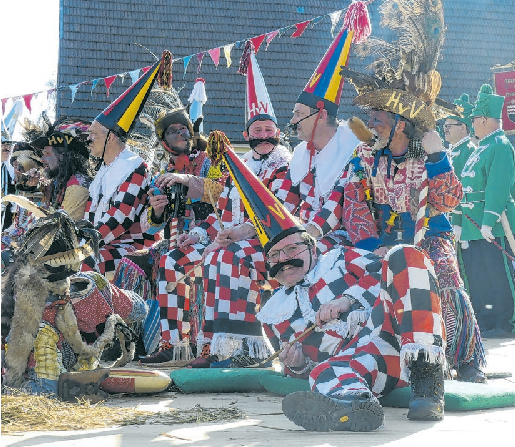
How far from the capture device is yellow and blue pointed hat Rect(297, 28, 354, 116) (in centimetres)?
513

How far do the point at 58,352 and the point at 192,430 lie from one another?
960 mm

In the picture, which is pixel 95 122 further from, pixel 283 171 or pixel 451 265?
pixel 451 265

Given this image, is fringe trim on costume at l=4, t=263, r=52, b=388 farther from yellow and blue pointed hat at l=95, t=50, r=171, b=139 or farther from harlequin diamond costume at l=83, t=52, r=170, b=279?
yellow and blue pointed hat at l=95, t=50, r=171, b=139

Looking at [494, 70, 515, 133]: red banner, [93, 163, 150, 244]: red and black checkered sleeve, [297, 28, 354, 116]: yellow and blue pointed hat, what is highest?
[494, 70, 515, 133]: red banner

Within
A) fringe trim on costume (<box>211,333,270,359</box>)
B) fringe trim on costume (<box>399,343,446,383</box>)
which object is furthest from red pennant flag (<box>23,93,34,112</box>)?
fringe trim on costume (<box>399,343,446,383</box>)

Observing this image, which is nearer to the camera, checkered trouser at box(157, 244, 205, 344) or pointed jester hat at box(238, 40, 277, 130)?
checkered trouser at box(157, 244, 205, 344)

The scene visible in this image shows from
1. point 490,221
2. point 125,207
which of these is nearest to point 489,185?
point 490,221

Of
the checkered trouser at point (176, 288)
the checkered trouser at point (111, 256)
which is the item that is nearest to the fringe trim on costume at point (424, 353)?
the checkered trouser at point (176, 288)

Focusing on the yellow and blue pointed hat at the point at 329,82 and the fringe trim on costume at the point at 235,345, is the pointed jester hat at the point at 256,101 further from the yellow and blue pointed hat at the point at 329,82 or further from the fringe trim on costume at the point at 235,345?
the fringe trim on costume at the point at 235,345

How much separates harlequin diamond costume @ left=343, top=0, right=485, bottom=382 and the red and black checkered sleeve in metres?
2.20

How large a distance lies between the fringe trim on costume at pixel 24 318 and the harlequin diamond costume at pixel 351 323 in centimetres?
99

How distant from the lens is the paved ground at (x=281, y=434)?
2520 millimetres

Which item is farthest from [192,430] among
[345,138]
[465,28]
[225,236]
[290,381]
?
[465,28]

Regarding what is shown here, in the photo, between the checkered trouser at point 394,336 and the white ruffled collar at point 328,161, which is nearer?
the checkered trouser at point 394,336
